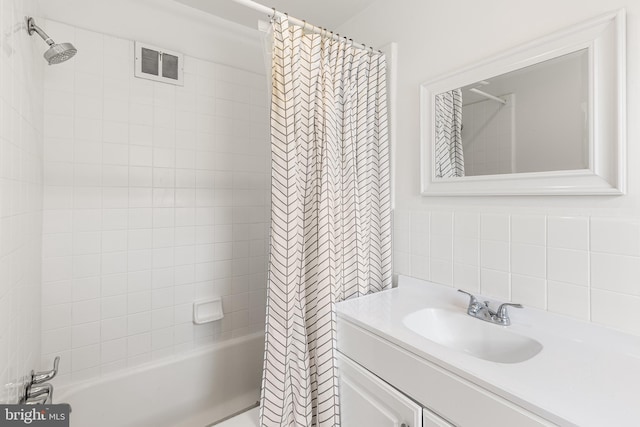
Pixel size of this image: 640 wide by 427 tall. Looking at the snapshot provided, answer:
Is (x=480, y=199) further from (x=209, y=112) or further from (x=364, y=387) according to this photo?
(x=209, y=112)

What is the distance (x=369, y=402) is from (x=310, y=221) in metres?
0.75

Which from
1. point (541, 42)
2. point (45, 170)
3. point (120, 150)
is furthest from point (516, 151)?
point (45, 170)

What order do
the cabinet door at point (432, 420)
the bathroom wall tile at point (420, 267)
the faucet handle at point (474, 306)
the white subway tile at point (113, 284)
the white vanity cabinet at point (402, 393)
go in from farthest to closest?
1. the white subway tile at point (113, 284)
2. the bathroom wall tile at point (420, 267)
3. the faucet handle at point (474, 306)
4. the cabinet door at point (432, 420)
5. the white vanity cabinet at point (402, 393)

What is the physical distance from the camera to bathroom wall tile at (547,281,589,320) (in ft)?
3.19

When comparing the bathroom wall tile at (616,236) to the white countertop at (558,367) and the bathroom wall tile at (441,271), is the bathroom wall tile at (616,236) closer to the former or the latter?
the white countertop at (558,367)

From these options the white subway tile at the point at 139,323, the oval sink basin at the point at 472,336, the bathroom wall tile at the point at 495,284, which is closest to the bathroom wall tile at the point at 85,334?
the white subway tile at the point at 139,323

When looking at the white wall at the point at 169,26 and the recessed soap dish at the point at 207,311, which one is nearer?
the white wall at the point at 169,26

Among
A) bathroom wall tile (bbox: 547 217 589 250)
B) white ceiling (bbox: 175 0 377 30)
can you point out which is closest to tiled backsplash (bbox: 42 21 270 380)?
white ceiling (bbox: 175 0 377 30)

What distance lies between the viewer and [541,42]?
105cm

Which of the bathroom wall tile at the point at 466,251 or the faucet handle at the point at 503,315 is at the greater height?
the bathroom wall tile at the point at 466,251

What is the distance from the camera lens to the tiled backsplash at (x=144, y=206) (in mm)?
1503

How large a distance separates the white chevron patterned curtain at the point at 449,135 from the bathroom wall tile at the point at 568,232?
0.41 m

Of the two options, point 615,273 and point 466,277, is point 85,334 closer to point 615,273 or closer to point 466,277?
point 466,277

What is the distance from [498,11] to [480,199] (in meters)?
0.75
